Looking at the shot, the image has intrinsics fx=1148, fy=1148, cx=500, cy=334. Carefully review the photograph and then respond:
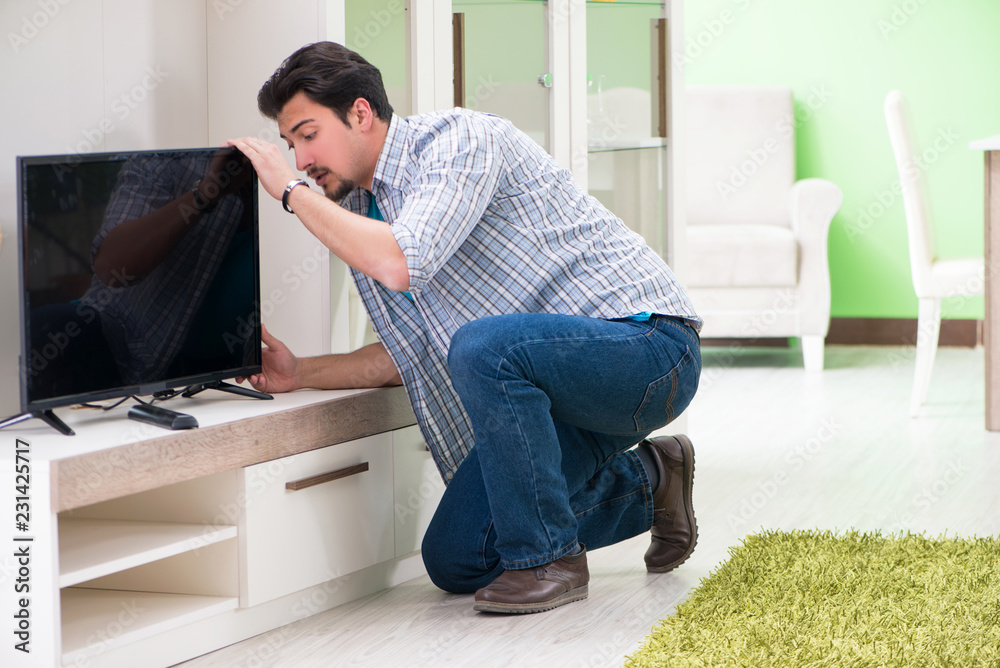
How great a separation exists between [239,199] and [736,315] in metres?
3.07

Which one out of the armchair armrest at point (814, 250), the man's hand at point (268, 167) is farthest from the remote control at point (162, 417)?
the armchair armrest at point (814, 250)

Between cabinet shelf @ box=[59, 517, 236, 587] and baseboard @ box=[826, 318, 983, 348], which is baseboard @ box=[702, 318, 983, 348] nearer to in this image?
baseboard @ box=[826, 318, 983, 348]

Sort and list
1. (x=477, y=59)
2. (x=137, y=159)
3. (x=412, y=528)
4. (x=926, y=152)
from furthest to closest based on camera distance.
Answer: (x=926, y=152)
(x=477, y=59)
(x=412, y=528)
(x=137, y=159)

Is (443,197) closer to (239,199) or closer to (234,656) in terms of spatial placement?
(239,199)

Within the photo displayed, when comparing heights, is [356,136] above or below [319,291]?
above

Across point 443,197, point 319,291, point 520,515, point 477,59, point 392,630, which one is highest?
point 477,59

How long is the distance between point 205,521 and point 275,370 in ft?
0.99

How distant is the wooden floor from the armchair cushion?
356mm

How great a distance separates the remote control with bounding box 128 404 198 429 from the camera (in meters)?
1.50

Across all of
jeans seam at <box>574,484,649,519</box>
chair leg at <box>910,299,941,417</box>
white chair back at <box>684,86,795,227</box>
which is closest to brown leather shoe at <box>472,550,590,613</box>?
jeans seam at <box>574,484,649,519</box>

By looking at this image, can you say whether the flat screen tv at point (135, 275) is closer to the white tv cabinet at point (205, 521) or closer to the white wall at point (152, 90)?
the white tv cabinet at point (205, 521)

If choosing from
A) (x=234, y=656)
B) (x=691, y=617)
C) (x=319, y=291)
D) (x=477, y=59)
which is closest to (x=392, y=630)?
(x=234, y=656)

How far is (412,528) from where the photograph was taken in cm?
198

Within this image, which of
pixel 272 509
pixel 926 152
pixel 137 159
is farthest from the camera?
pixel 926 152
